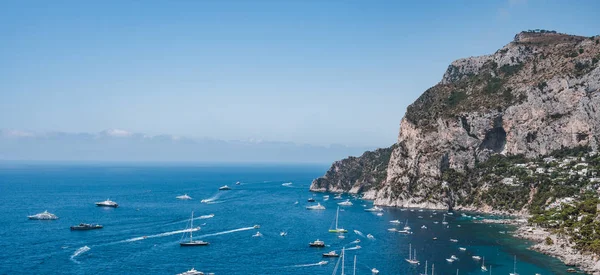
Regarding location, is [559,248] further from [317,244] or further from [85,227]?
[85,227]

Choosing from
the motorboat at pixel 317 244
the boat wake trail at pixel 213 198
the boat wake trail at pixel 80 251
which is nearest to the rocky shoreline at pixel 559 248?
the motorboat at pixel 317 244

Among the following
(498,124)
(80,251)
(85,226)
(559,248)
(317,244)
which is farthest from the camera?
(498,124)

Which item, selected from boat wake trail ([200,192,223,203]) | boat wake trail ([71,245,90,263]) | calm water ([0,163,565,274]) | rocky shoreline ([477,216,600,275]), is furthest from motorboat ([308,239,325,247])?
boat wake trail ([200,192,223,203])

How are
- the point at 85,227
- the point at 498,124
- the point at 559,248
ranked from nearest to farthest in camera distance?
the point at 559,248 < the point at 85,227 < the point at 498,124

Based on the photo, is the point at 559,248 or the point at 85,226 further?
the point at 85,226

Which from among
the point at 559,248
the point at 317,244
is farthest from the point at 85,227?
the point at 559,248

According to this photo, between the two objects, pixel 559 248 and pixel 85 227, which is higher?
pixel 559 248

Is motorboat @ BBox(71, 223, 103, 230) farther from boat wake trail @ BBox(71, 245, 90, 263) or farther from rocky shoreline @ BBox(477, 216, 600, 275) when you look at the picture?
rocky shoreline @ BBox(477, 216, 600, 275)

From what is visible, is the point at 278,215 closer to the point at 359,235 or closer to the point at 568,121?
the point at 359,235

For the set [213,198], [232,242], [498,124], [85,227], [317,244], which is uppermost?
[498,124]

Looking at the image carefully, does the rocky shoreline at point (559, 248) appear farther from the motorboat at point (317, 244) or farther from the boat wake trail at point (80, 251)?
the boat wake trail at point (80, 251)
